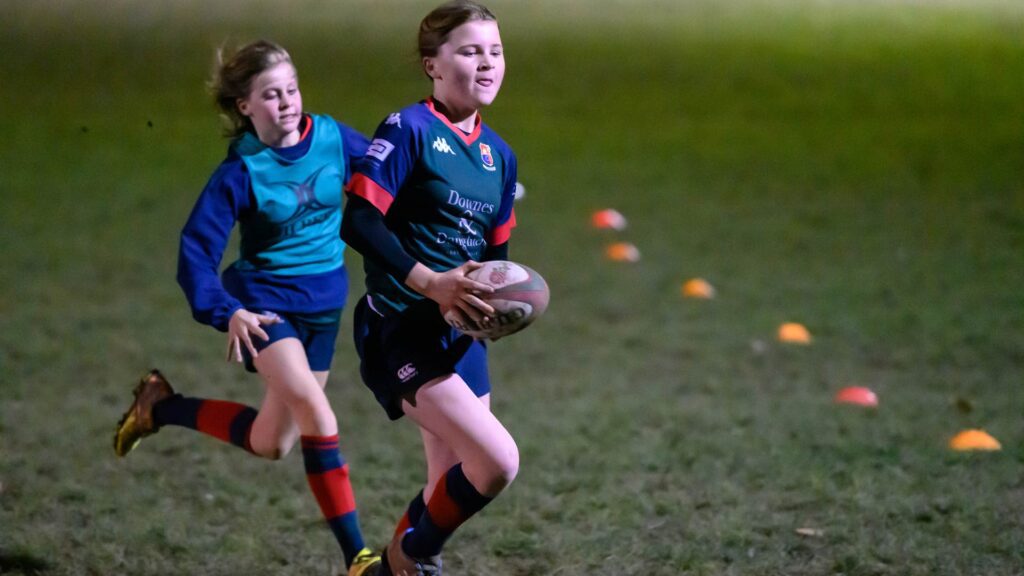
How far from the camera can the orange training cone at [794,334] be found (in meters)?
8.20

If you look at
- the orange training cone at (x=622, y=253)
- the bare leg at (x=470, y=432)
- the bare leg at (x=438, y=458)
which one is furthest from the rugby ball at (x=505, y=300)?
the orange training cone at (x=622, y=253)

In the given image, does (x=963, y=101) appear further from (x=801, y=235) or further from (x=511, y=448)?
(x=511, y=448)

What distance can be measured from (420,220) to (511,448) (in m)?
0.70

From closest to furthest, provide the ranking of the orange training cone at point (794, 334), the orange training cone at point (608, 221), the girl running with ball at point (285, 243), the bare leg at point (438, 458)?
the bare leg at point (438, 458), the girl running with ball at point (285, 243), the orange training cone at point (794, 334), the orange training cone at point (608, 221)

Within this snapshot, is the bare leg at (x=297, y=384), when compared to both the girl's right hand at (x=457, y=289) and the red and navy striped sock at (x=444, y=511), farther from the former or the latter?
the girl's right hand at (x=457, y=289)

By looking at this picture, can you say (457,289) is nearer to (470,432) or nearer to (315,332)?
(470,432)

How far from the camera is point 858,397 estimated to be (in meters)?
6.97

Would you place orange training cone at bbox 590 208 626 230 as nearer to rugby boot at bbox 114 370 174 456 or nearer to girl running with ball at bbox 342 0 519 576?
rugby boot at bbox 114 370 174 456

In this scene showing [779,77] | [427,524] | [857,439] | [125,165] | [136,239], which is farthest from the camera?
[779,77]

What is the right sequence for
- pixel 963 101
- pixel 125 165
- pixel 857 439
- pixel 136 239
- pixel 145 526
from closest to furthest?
pixel 145 526 < pixel 857 439 < pixel 136 239 < pixel 125 165 < pixel 963 101

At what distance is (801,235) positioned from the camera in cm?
1091

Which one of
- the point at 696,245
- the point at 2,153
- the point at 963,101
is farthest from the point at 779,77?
the point at 2,153

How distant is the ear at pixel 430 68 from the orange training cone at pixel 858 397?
3.68 meters

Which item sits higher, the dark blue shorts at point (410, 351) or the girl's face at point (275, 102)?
the girl's face at point (275, 102)
